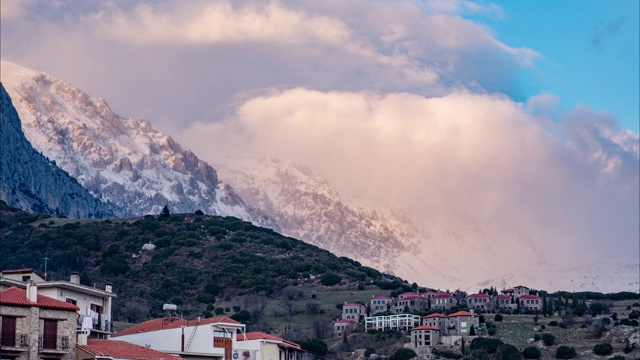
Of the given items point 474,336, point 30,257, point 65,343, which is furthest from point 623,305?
point 65,343

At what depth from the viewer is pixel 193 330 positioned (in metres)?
76.6

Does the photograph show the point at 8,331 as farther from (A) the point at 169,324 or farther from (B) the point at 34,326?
(A) the point at 169,324

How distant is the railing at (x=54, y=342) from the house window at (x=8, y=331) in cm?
147

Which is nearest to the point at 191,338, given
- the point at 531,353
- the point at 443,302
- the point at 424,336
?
the point at 531,353

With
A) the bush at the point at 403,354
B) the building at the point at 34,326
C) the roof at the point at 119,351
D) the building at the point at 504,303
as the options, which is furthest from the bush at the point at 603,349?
the building at the point at 34,326

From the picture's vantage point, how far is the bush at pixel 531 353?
5910 inches

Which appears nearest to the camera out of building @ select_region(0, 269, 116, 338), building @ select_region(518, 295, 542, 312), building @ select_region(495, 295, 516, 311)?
building @ select_region(0, 269, 116, 338)

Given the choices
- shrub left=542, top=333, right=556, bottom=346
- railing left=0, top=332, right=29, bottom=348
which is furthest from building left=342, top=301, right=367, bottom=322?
railing left=0, top=332, right=29, bottom=348

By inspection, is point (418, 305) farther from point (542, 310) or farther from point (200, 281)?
point (200, 281)

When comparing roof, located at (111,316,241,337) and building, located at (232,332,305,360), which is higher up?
roof, located at (111,316,241,337)

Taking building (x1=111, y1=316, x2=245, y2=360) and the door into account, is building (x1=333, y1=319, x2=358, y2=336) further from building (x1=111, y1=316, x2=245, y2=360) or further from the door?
the door

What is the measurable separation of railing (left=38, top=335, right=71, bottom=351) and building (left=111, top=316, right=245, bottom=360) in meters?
17.2

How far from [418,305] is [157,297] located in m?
38.3

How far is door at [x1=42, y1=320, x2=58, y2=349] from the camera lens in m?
57.2
